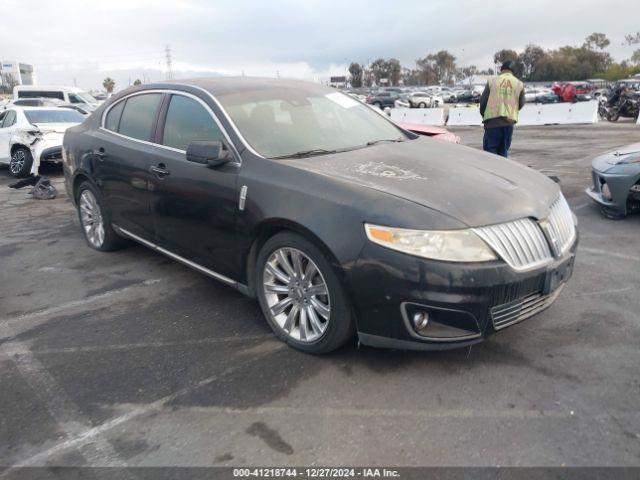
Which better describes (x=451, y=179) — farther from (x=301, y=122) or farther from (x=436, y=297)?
(x=301, y=122)

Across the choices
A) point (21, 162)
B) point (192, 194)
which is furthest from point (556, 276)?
point (21, 162)

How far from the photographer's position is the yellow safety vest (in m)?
7.52

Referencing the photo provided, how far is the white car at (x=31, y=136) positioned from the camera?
10.5m

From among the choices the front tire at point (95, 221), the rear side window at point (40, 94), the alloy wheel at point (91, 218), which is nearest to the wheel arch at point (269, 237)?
the front tire at point (95, 221)

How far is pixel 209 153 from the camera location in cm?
343

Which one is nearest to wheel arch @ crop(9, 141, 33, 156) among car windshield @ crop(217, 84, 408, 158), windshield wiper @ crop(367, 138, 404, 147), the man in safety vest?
car windshield @ crop(217, 84, 408, 158)

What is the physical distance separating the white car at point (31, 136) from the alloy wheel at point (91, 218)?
577cm

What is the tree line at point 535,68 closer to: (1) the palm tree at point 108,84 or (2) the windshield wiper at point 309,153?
(1) the palm tree at point 108,84

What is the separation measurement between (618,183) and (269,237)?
14.3 feet

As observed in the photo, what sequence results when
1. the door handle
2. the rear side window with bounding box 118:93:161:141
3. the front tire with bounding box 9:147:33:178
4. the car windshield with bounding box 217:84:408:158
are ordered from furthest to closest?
the front tire with bounding box 9:147:33:178
the rear side window with bounding box 118:93:161:141
the door handle
the car windshield with bounding box 217:84:408:158

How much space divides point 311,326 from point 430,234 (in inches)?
38.1

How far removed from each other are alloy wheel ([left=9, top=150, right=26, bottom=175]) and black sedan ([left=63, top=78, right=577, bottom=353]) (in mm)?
7498

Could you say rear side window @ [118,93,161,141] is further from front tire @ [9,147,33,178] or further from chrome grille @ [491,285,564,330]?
front tire @ [9,147,33,178]

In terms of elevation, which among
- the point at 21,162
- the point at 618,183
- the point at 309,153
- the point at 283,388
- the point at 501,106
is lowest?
the point at 283,388
